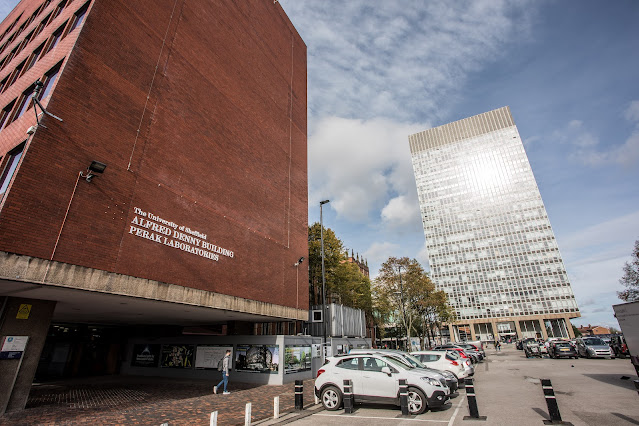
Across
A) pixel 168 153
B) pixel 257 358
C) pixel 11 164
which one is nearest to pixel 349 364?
pixel 257 358

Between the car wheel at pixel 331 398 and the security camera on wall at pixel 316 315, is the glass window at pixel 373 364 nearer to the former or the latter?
the car wheel at pixel 331 398

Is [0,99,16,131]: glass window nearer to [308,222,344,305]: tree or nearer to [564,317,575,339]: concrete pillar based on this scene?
[308,222,344,305]: tree

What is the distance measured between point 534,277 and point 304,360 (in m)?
94.7

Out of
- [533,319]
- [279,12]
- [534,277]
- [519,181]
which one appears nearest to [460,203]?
[519,181]

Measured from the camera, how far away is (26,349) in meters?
10.3

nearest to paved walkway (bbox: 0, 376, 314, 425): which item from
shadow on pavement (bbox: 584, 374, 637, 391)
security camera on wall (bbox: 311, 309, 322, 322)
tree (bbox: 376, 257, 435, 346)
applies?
security camera on wall (bbox: 311, 309, 322, 322)

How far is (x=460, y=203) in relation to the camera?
104 metres

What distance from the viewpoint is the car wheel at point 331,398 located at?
10445mm

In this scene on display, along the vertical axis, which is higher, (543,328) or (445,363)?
(543,328)

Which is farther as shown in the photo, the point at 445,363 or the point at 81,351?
the point at 81,351

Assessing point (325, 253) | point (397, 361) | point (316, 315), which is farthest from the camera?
point (325, 253)

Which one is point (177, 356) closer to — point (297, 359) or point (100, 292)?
point (297, 359)

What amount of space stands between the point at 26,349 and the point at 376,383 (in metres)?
11.6

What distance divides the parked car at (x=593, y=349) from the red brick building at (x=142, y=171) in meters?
23.8
